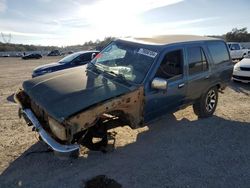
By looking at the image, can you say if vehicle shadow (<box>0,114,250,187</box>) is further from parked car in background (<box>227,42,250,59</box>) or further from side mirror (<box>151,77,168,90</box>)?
parked car in background (<box>227,42,250,59</box>)

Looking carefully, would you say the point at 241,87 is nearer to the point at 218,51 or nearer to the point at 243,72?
the point at 243,72

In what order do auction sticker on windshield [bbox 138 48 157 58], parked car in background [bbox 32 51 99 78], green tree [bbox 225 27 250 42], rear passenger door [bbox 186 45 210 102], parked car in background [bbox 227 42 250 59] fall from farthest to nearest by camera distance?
green tree [bbox 225 27 250 42]
parked car in background [bbox 227 42 250 59]
parked car in background [bbox 32 51 99 78]
rear passenger door [bbox 186 45 210 102]
auction sticker on windshield [bbox 138 48 157 58]

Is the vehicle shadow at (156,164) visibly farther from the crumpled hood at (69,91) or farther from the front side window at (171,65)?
the front side window at (171,65)

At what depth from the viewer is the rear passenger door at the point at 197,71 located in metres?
5.45

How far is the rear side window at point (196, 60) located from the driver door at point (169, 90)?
281 millimetres

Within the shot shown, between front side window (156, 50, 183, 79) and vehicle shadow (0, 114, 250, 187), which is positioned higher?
front side window (156, 50, 183, 79)

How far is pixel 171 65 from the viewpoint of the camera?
505 cm

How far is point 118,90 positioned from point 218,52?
11.7 feet

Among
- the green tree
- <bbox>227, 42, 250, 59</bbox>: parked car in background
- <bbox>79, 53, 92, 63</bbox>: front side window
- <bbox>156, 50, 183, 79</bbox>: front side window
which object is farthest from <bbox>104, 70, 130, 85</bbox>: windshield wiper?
the green tree

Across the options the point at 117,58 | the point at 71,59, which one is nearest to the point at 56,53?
the point at 71,59

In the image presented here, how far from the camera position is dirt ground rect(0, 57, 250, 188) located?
12.6 ft

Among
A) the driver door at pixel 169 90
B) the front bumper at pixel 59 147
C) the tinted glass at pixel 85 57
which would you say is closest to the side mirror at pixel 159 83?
the driver door at pixel 169 90

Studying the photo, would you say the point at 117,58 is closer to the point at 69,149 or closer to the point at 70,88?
the point at 70,88

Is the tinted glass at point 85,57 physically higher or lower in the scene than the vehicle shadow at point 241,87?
higher
